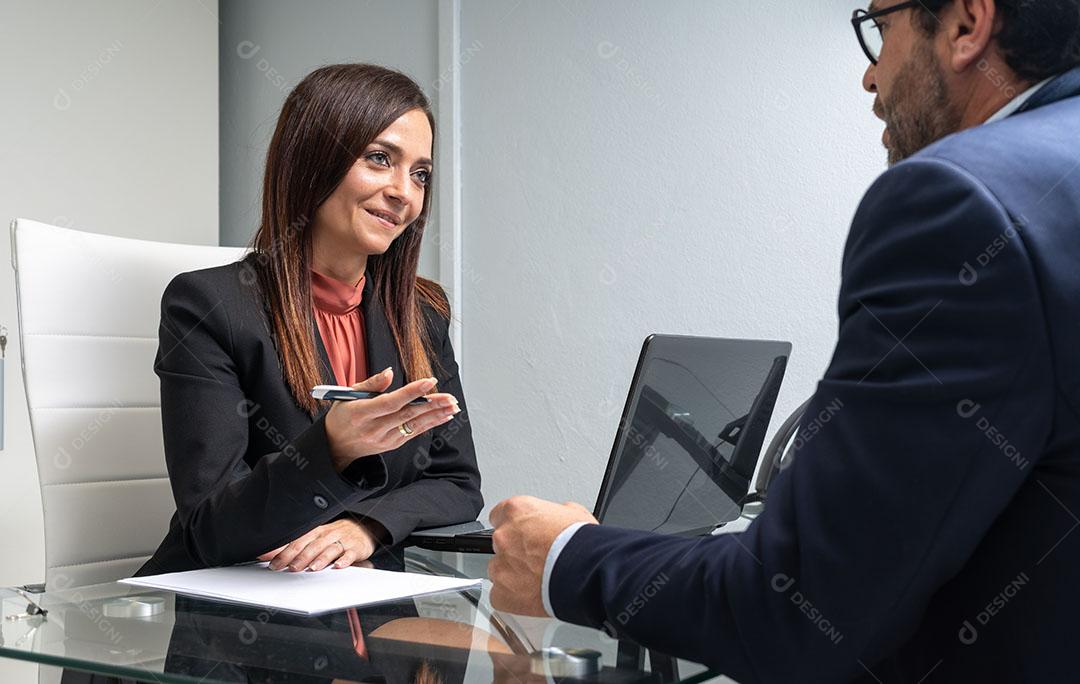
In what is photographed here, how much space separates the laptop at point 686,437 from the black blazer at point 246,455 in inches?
8.6

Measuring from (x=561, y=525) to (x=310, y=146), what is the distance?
1249 millimetres

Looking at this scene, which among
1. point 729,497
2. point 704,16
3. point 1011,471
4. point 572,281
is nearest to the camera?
point 1011,471

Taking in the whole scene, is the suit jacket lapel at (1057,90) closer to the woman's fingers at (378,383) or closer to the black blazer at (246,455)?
the woman's fingers at (378,383)

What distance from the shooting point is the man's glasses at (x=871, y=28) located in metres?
1.01

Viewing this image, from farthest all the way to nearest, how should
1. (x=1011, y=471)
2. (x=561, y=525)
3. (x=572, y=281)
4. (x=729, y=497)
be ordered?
(x=572, y=281), (x=729, y=497), (x=561, y=525), (x=1011, y=471)

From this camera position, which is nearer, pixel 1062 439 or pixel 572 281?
pixel 1062 439

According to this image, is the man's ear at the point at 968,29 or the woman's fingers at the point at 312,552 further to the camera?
the woman's fingers at the point at 312,552

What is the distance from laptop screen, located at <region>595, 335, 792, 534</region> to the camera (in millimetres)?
1335

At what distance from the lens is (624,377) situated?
9.86 feet

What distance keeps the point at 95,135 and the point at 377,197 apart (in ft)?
5.06

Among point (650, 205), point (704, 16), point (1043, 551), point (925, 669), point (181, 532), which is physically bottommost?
point (181, 532)

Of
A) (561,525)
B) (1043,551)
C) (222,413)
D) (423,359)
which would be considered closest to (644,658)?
(561,525)

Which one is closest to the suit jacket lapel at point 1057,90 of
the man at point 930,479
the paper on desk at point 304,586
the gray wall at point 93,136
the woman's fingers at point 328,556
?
the man at point 930,479

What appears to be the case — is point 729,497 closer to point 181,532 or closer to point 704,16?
point 181,532
